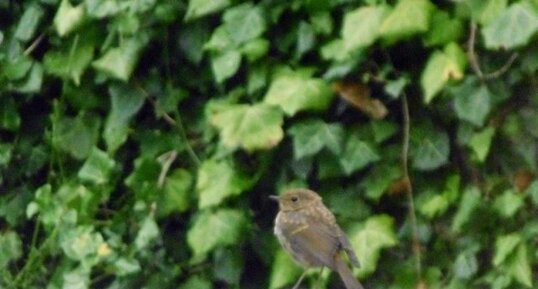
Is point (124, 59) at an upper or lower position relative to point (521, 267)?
upper

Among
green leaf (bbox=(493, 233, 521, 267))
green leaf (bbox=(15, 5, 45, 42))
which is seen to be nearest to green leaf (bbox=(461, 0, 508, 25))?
green leaf (bbox=(493, 233, 521, 267))

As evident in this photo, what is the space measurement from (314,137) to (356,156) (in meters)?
0.14

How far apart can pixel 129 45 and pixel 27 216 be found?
81 centimetres

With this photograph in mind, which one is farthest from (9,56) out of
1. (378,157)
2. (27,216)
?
(378,157)

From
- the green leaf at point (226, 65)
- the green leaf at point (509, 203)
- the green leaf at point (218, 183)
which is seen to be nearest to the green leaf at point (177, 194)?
the green leaf at point (218, 183)

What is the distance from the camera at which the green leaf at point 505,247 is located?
4770 millimetres

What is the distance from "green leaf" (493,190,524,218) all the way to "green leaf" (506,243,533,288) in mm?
101

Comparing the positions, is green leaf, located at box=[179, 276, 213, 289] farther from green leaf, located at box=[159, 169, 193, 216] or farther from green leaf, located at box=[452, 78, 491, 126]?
green leaf, located at box=[452, 78, 491, 126]

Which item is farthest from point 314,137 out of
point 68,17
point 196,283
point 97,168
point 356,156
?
point 68,17

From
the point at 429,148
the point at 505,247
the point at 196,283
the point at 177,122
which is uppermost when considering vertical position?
the point at 177,122

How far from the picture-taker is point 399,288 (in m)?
5.07

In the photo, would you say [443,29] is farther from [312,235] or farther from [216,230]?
[216,230]

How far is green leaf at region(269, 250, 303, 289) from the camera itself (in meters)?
5.12

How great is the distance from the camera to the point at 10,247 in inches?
227
